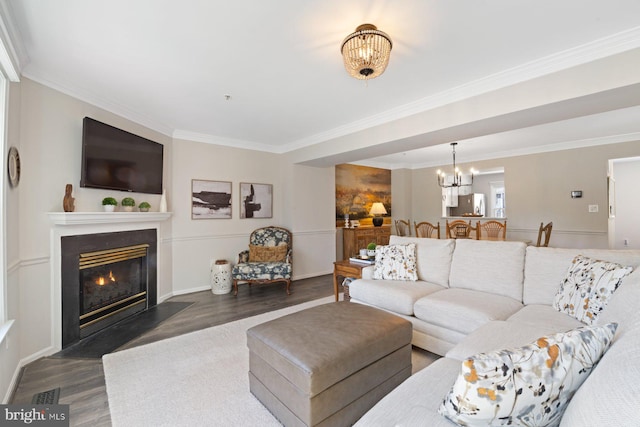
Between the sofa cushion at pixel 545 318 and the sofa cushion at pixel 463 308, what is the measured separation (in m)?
0.10

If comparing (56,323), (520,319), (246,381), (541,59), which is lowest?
(246,381)

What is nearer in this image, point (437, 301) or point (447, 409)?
point (447, 409)

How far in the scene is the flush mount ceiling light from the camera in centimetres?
192

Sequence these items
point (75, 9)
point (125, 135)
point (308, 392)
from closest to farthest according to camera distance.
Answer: point (308, 392) < point (75, 9) < point (125, 135)

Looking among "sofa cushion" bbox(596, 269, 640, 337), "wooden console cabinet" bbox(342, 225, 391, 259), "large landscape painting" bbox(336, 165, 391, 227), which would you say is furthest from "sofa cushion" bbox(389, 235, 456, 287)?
"large landscape painting" bbox(336, 165, 391, 227)

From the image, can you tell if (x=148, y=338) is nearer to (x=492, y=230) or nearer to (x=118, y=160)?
(x=118, y=160)

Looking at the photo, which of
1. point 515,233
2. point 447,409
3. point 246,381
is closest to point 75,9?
point 246,381

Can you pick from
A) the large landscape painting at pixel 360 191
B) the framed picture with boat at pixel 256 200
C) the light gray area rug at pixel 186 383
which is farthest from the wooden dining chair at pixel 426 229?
the light gray area rug at pixel 186 383

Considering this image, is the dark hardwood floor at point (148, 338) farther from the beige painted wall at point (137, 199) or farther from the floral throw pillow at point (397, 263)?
the floral throw pillow at point (397, 263)

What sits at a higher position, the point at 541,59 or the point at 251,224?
the point at 541,59

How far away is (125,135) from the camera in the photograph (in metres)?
3.44

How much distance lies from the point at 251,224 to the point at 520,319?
13.8 feet

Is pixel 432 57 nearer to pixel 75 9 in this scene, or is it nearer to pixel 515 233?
pixel 75 9

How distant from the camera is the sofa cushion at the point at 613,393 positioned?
0.61 metres
